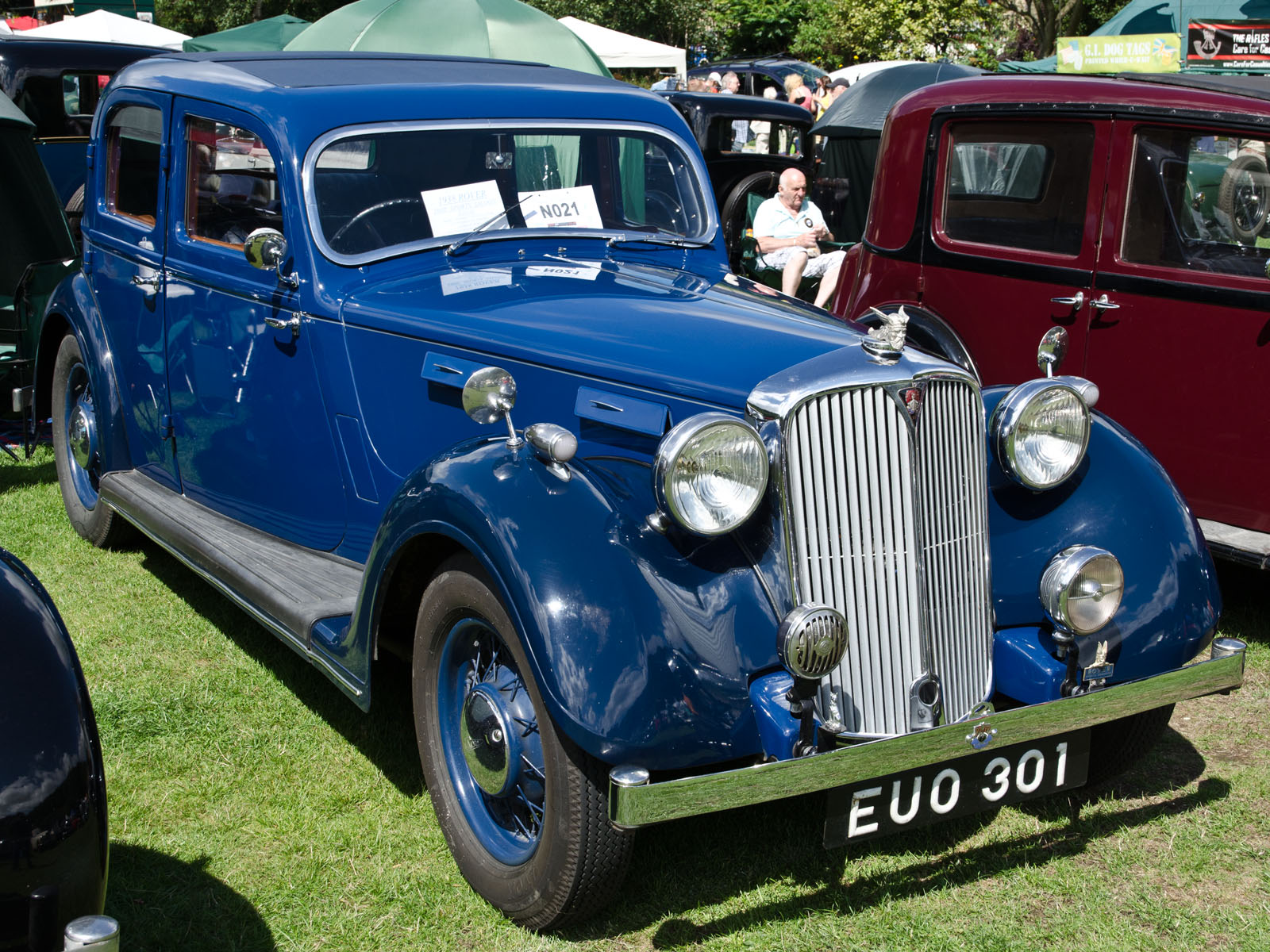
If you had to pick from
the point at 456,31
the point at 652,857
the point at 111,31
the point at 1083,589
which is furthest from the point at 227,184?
the point at 111,31

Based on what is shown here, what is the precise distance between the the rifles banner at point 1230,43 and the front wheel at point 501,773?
14.8m

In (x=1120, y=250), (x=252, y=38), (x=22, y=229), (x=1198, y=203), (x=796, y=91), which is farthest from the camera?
(x=796, y=91)

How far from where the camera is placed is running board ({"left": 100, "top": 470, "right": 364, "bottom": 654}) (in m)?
3.27

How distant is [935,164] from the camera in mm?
5352

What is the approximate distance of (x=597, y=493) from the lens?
2559 mm

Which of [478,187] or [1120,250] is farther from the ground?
[478,187]

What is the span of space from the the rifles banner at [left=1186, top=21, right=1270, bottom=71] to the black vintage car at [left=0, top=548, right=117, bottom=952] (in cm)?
1573

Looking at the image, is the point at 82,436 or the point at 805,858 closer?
the point at 805,858

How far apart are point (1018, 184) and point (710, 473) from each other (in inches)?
126

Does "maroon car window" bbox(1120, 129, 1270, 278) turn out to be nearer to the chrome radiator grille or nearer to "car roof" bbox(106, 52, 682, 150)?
"car roof" bbox(106, 52, 682, 150)

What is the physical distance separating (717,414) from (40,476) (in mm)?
4865

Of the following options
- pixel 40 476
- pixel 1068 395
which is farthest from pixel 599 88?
pixel 40 476

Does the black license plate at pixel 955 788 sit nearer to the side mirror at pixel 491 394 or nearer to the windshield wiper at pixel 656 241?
the side mirror at pixel 491 394

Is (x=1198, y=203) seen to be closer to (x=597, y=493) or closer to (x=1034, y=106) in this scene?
(x=1034, y=106)
